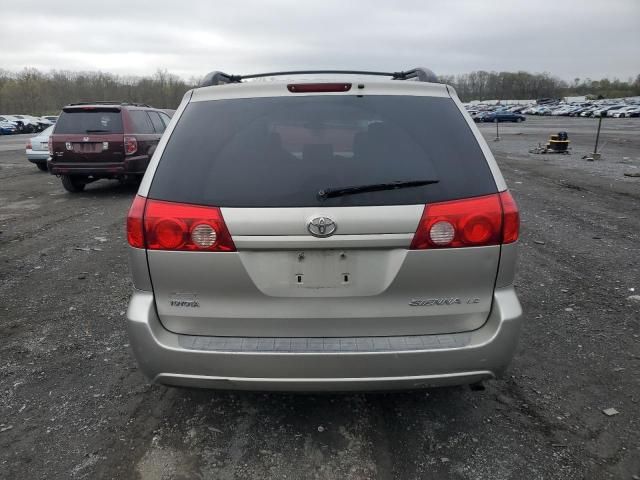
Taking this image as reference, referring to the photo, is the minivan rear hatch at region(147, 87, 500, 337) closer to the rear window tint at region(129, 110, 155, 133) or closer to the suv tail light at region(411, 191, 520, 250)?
the suv tail light at region(411, 191, 520, 250)

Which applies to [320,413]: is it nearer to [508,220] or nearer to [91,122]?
[508,220]

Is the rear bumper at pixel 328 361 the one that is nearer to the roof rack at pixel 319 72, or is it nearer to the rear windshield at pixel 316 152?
the rear windshield at pixel 316 152

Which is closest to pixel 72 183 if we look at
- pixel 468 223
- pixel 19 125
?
pixel 468 223

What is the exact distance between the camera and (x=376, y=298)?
2316mm

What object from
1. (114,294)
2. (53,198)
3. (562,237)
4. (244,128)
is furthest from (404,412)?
(53,198)

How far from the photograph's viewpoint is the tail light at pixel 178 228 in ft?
7.45

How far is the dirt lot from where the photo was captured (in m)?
2.54

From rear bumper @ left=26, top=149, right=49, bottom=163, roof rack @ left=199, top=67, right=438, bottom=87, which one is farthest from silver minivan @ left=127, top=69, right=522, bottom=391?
rear bumper @ left=26, top=149, right=49, bottom=163

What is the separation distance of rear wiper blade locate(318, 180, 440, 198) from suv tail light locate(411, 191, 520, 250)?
0.41 ft

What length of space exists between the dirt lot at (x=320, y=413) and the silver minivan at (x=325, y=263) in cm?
50

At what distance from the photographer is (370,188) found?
7.54ft

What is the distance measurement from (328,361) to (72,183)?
10853 millimetres

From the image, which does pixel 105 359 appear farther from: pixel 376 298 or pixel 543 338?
pixel 543 338

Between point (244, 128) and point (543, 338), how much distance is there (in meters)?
2.90
